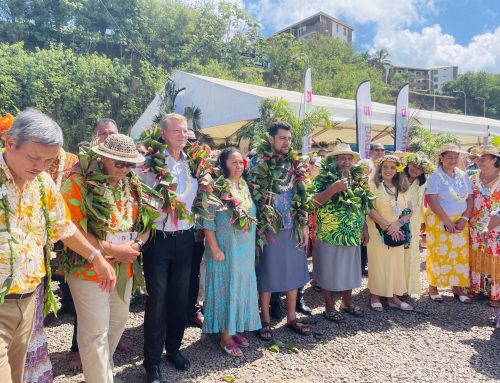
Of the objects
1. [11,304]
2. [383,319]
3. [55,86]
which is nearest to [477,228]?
[383,319]

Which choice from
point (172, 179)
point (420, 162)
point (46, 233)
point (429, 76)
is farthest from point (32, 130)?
point (429, 76)

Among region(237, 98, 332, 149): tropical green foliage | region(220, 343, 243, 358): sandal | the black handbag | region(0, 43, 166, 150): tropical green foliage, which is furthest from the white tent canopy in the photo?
region(0, 43, 166, 150): tropical green foliage

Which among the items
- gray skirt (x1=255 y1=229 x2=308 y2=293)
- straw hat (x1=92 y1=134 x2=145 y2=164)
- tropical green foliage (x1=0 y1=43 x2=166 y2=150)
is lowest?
gray skirt (x1=255 y1=229 x2=308 y2=293)

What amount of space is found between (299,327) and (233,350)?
812mm

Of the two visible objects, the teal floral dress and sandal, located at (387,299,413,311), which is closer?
the teal floral dress

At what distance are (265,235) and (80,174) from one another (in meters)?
1.89

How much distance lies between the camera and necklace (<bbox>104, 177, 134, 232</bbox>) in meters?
2.61

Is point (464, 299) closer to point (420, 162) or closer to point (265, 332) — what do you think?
point (420, 162)

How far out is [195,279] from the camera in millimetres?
4133

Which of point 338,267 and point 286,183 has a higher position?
point 286,183

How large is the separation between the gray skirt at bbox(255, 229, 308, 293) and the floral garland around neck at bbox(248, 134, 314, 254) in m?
0.09

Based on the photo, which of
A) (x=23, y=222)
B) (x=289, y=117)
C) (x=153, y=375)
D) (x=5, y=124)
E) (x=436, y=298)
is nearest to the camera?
(x=23, y=222)

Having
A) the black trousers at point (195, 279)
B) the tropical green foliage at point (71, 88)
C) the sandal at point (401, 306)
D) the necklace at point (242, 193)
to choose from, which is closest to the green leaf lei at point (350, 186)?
the necklace at point (242, 193)

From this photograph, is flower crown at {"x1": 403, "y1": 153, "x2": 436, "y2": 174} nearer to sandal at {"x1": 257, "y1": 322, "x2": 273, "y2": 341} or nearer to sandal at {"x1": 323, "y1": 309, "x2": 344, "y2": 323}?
sandal at {"x1": 323, "y1": 309, "x2": 344, "y2": 323}
